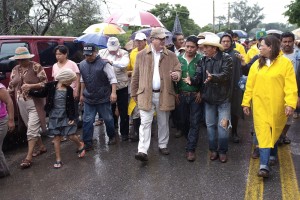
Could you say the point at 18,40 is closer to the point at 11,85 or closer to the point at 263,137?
the point at 11,85

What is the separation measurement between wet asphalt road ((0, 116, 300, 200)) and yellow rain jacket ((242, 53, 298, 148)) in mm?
589

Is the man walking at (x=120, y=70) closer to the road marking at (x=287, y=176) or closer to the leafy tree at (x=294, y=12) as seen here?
the road marking at (x=287, y=176)

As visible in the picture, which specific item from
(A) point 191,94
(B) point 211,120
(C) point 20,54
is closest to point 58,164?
(C) point 20,54

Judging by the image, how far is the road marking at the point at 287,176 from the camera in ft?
12.3

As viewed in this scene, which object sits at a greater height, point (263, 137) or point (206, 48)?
point (206, 48)

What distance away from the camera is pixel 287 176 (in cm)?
423

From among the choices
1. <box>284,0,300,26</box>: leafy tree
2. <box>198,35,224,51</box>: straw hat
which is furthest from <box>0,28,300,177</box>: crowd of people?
<box>284,0,300,26</box>: leafy tree

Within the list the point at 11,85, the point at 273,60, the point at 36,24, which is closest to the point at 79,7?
the point at 36,24

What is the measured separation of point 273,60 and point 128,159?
8.07 feet

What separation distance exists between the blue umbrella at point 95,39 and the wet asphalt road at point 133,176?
259 cm

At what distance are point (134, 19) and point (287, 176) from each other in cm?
503

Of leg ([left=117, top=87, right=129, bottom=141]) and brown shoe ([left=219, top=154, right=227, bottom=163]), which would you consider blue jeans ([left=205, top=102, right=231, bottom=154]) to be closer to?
brown shoe ([left=219, top=154, right=227, bottom=163])

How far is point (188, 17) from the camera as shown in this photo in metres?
49.1

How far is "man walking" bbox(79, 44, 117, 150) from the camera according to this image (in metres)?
5.29
